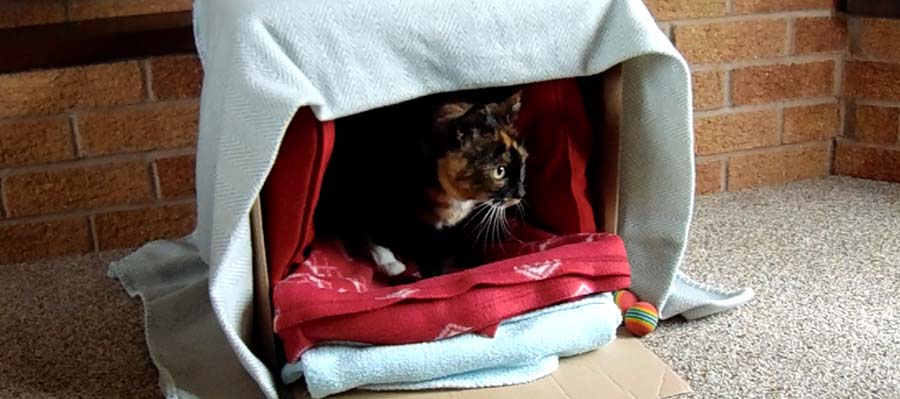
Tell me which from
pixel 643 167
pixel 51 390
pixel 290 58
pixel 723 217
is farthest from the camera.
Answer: pixel 723 217

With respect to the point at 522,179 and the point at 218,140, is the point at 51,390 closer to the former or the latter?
the point at 218,140

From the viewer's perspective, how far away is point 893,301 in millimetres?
1621

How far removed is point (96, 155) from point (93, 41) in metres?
0.22

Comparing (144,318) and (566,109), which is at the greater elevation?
(566,109)

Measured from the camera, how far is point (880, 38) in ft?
6.86

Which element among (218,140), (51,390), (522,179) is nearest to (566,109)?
(522,179)

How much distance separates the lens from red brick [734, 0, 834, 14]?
6.78 ft

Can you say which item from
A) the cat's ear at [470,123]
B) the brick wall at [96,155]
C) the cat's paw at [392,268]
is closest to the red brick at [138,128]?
the brick wall at [96,155]

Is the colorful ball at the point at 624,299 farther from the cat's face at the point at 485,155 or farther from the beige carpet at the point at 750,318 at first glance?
the cat's face at the point at 485,155

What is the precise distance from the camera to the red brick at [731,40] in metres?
2.06

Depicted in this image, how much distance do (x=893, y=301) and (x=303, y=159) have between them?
0.96 meters

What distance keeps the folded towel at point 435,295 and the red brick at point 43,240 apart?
2.21 feet

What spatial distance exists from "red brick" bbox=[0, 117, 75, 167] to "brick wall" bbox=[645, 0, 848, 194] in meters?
1.14

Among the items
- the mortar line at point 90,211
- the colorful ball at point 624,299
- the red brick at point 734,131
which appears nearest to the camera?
the colorful ball at point 624,299
